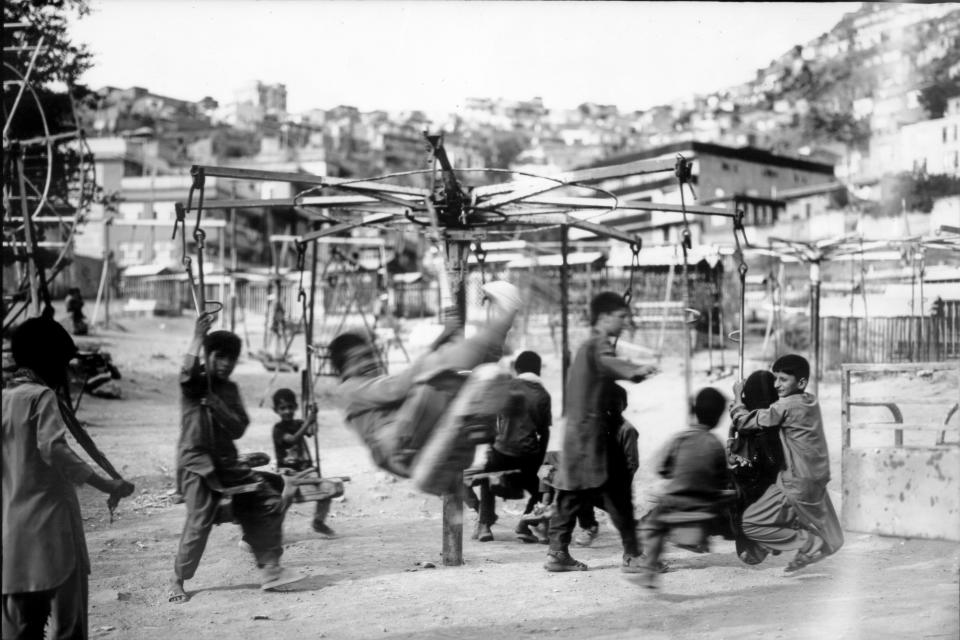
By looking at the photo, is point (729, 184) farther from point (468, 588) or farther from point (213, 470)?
point (213, 470)

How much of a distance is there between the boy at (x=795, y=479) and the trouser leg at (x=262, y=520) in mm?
2711

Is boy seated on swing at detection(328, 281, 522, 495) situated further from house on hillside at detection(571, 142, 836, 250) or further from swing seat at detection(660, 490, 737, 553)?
house on hillside at detection(571, 142, 836, 250)

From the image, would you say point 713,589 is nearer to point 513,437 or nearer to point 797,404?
point 797,404

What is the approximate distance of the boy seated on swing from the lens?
418 cm

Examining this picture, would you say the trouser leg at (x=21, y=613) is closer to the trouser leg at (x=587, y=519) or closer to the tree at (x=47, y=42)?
the trouser leg at (x=587, y=519)

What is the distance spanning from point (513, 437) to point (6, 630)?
3.55 m

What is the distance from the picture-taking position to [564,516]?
5.40 metres

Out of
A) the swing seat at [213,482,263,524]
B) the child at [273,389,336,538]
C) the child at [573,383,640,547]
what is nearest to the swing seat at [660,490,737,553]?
the child at [573,383,640,547]

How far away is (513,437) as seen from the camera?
21.2ft

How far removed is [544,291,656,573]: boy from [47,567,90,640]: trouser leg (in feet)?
8.32

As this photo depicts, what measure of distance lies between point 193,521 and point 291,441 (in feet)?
4.34

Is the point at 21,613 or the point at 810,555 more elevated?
the point at 21,613

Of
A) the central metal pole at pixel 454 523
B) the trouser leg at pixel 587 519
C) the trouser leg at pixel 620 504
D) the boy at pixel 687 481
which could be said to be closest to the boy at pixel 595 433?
the trouser leg at pixel 620 504

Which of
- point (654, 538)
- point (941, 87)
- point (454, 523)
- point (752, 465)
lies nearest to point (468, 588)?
point (454, 523)
